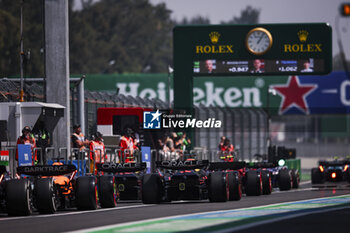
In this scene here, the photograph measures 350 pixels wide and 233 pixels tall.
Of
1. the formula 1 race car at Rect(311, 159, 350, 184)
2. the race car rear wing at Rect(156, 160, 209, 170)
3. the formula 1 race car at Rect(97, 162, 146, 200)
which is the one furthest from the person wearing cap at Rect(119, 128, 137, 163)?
the formula 1 race car at Rect(311, 159, 350, 184)

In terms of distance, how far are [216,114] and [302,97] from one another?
1069 inches

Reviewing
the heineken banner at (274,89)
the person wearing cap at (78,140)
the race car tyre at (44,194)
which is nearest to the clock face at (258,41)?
the person wearing cap at (78,140)

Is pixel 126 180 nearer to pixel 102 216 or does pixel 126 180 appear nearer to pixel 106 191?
pixel 106 191

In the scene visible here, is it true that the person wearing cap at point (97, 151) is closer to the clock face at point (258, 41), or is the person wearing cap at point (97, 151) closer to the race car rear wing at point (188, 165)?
the race car rear wing at point (188, 165)

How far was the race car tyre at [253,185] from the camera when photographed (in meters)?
23.6

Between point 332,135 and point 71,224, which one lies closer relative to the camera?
point 71,224

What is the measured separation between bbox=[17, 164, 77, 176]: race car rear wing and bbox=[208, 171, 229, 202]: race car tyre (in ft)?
10.3

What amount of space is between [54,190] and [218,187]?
3.53 m

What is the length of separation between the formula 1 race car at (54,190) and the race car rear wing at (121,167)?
5.92 ft

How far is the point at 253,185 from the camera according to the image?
23594mm

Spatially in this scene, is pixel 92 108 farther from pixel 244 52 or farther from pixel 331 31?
pixel 331 31

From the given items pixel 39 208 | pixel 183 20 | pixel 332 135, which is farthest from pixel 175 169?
pixel 183 20

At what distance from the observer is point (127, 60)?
99.6 meters

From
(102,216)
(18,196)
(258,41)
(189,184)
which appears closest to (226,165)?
(189,184)
